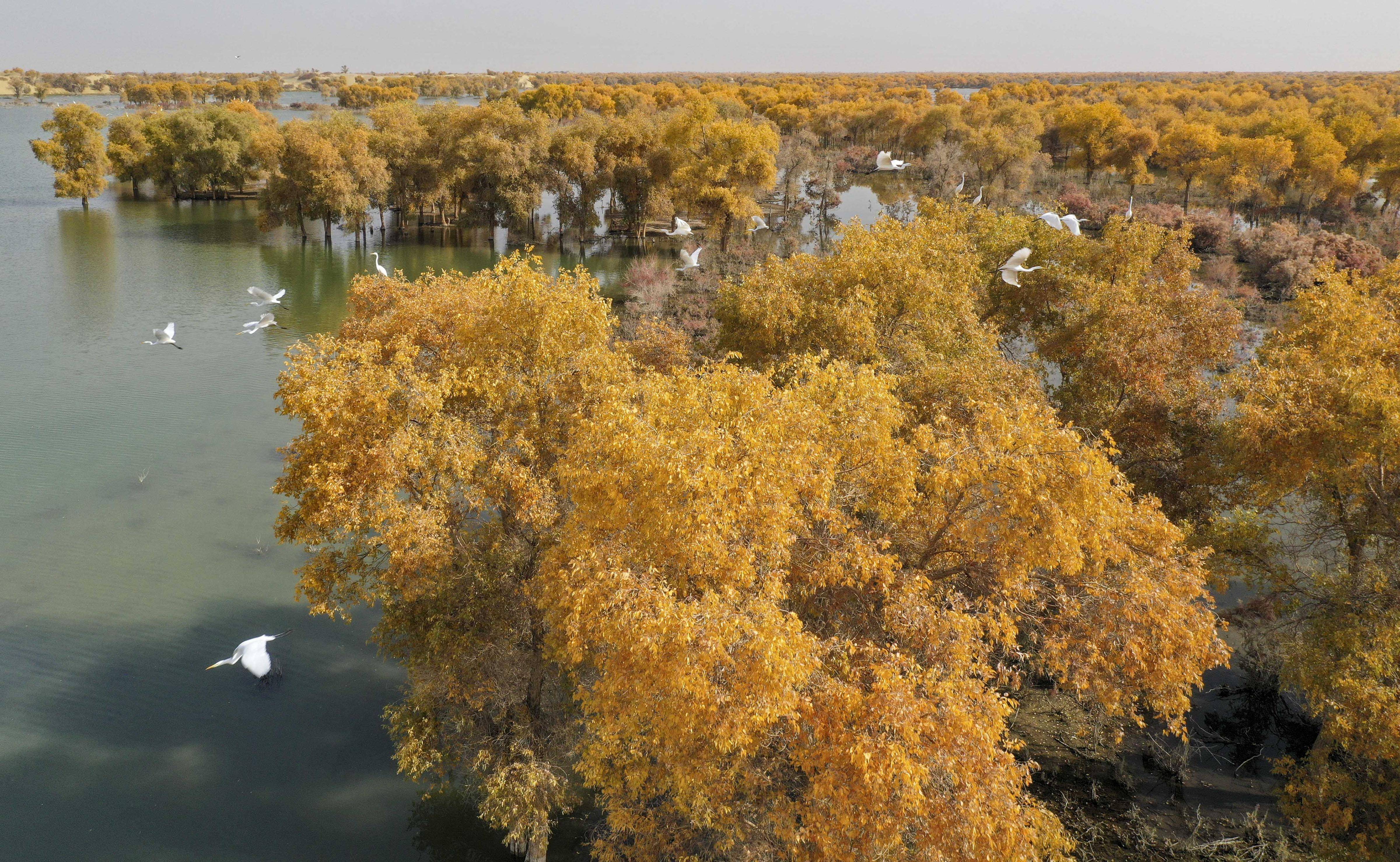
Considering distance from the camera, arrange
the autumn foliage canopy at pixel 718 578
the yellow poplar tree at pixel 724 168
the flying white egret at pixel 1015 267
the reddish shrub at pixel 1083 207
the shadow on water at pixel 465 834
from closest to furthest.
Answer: the autumn foliage canopy at pixel 718 578 → the shadow on water at pixel 465 834 → the flying white egret at pixel 1015 267 → the yellow poplar tree at pixel 724 168 → the reddish shrub at pixel 1083 207

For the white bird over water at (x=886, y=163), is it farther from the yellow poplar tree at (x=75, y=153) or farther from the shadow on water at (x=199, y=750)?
the yellow poplar tree at (x=75, y=153)

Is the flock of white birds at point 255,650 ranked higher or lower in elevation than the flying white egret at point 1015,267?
lower

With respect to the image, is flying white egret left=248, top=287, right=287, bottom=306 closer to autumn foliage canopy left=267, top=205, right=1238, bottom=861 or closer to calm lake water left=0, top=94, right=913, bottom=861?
calm lake water left=0, top=94, right=913, bottom=861

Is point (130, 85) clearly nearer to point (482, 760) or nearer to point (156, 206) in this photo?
point (156, 206)

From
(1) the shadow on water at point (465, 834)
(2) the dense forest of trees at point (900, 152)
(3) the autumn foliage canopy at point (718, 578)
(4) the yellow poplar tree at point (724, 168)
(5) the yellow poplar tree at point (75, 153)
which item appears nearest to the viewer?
(3) the autumn foliage canopy at point (718, 578)

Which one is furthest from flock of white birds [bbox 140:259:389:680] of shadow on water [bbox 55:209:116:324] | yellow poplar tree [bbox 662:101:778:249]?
yellow poplar tree [bbox 662:101:778:249]

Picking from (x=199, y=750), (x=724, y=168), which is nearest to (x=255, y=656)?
(x=199, y=750)

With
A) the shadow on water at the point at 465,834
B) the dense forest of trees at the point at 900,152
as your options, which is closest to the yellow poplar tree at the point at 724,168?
the dense forest of trees at the point at 900,152
